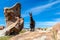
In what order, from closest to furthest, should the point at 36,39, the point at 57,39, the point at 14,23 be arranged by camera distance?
the point at 57,39
the point at 36,39
the point at 14,23

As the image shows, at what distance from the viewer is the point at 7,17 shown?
32.7 m

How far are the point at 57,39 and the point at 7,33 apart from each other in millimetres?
22680

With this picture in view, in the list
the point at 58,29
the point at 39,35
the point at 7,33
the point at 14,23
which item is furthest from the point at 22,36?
the point at 14,23

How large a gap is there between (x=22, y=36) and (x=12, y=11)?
81.2 feet

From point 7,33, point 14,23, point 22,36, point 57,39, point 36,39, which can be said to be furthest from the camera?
point 14,23

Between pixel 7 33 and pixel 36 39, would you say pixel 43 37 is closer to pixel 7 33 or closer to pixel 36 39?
pixel 36 39

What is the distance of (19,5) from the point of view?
33812 mm

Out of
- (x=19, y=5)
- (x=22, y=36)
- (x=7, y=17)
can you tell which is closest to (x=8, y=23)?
(x=7, y=17)

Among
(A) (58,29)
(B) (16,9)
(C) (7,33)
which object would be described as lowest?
(C) (7,33)

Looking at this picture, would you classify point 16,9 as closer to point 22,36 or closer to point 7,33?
point 7,33

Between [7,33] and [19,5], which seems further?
[19,5]

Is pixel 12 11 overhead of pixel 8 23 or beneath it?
overhead

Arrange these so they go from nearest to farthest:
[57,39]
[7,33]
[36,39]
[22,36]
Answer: [57,39], [36,39], [22,36], [7,33]

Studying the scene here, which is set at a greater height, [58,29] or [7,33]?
[58,29]
